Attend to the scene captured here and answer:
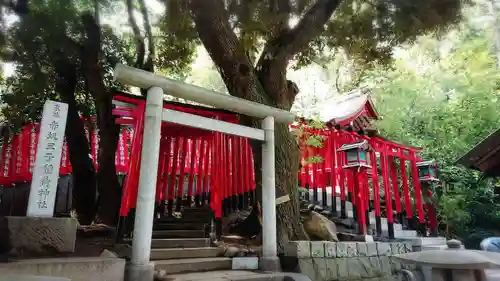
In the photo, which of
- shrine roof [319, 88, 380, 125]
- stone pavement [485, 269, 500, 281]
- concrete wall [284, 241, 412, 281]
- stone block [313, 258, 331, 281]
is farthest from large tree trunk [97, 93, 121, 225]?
stone pavement [485, 269, 500, 281]

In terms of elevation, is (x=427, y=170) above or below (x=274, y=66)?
below

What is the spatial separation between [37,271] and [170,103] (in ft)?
16.2

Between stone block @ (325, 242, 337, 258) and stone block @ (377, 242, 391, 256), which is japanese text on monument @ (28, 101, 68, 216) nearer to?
stone block @ (325, 242, 337, 258)

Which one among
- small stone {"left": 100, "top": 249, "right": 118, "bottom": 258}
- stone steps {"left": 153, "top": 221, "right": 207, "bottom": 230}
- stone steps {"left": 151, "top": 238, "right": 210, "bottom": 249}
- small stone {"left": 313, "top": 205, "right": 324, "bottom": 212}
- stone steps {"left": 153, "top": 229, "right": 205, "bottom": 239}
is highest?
small stone {"left": 313, "top": 205, "right": 324, "bottom": 212}

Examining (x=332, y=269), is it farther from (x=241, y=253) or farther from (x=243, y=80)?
(x=243, y=80)

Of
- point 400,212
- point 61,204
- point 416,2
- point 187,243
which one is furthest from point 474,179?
point 61,204

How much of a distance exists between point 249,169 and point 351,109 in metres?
6.39

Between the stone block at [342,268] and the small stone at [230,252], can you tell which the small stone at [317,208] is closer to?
the stone block at [342,268]

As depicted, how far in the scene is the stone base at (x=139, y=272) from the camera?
185 inches

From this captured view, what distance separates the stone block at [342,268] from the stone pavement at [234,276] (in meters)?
1.58

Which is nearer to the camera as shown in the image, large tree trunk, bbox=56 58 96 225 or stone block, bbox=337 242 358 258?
stone block, bbox=337 242 358 258

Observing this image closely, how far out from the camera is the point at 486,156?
5117 millimetres

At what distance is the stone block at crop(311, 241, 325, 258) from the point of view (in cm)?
671

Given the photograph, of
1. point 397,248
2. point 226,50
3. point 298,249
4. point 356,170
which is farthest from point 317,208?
point 226,50
